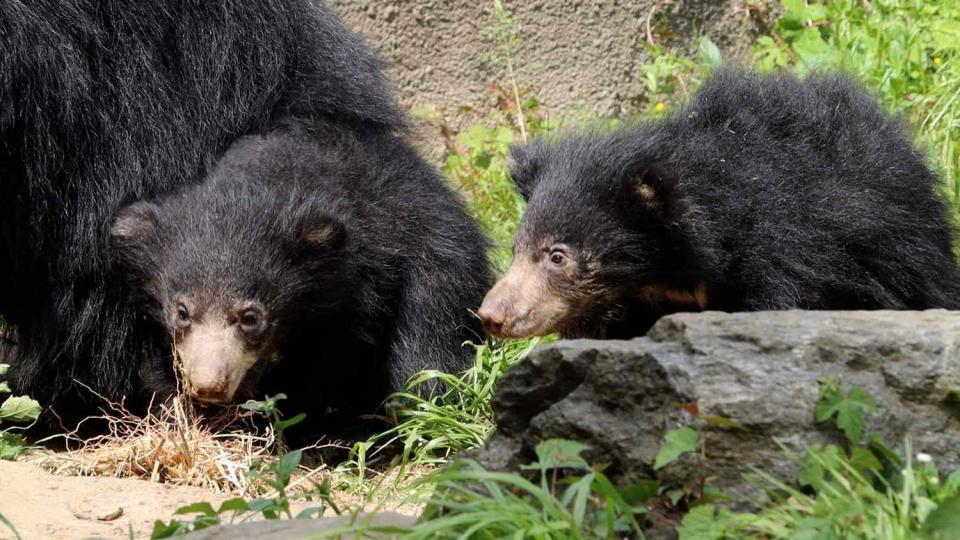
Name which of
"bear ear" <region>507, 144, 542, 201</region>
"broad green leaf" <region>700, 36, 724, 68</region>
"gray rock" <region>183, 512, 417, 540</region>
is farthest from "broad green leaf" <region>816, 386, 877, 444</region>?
"broad green leaf" <region>700, 36, 724, 68</region>

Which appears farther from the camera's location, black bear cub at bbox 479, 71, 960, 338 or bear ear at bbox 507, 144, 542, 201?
bear ear at bbox 507, 144, 542, 201

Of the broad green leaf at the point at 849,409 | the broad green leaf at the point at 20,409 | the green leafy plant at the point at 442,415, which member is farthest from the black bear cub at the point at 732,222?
the broad green leaf at the point at 20,409

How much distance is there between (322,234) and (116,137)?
3.00ft

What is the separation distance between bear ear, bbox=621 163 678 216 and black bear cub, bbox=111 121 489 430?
3.24ft

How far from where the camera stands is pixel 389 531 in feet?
9.16

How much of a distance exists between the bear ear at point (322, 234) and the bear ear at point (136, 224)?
54 cm

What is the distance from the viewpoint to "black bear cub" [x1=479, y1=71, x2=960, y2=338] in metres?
4.58

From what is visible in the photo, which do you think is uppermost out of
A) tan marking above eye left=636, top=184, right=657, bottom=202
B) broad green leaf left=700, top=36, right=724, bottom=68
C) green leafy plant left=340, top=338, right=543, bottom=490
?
tan marking above eye left=636, top=184, right=657, bottom=202

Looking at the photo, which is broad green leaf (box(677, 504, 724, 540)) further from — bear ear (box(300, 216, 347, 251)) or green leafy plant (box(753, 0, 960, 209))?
green leafy plant (box(753, 0, 960, 209))

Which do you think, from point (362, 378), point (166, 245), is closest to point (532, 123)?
point (362, 378)

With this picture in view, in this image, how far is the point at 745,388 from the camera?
2928mm

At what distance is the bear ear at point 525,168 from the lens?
5.07 metres

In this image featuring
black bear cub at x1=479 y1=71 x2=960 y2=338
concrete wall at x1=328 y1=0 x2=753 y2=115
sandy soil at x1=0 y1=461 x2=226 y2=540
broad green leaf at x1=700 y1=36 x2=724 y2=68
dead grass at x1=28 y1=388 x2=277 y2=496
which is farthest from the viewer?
concrete wall at x1=328 y1=0 x2=753 y2=115

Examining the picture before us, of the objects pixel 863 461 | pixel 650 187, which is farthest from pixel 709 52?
pixel 863 461
